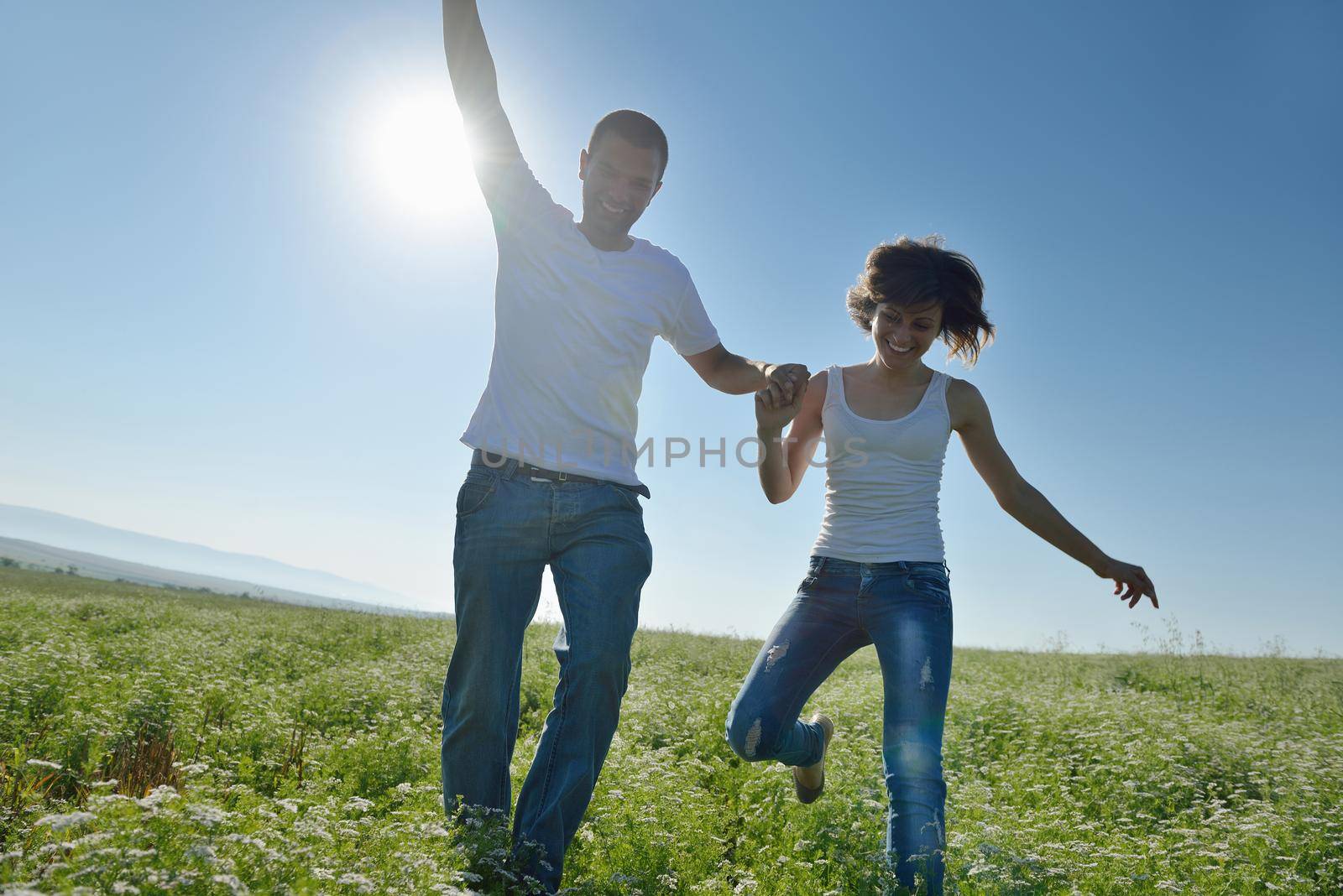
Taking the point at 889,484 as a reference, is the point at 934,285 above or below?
above

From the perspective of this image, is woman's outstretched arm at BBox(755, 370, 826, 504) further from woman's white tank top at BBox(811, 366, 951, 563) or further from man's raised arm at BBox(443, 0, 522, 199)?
man's raised arm at BBox(443, 0, 522, 199)

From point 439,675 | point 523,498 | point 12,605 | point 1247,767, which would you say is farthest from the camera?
point 12,605

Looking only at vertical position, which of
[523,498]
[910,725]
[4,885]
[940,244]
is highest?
[940,244]

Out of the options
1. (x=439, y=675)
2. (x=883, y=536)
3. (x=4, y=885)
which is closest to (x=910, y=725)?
(x=883, y=536)

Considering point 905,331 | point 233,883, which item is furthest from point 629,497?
point 233,883

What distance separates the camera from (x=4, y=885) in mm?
2115

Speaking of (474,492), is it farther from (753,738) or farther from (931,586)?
(931,586)

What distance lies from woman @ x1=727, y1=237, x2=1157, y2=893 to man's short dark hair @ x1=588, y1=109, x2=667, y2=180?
1.23 metres

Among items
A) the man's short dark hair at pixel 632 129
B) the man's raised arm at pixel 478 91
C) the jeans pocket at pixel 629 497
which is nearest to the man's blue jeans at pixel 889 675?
the jeans pocket at pixel 629 497

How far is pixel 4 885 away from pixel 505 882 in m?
1.57

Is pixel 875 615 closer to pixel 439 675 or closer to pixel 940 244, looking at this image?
pixel 940 244

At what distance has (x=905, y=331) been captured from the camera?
164 inches

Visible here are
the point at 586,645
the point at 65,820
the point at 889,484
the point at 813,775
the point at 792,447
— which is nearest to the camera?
the point at 65,820

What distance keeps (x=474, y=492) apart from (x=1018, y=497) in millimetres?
2637
